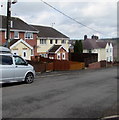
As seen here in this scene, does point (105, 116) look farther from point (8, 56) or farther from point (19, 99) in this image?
point (8, 56)

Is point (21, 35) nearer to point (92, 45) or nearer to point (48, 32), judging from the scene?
point (48, 32)

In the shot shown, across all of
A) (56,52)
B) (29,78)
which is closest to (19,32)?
(56,52)

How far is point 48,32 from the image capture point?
48688 millimetres

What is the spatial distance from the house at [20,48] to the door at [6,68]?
20069 mm

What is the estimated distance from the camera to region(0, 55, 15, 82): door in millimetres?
12843

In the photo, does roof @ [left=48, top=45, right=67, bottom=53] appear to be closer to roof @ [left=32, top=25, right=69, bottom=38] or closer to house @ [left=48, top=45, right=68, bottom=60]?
house @ [left=48, top=45, right=68, bottom=60]

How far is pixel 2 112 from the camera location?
7.80 m

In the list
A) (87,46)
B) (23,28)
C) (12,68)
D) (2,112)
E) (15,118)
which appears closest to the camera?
(15,118)

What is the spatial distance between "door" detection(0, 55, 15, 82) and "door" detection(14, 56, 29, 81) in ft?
1.01

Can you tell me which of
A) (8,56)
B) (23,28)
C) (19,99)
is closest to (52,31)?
(23,28)

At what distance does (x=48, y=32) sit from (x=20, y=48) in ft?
48.1

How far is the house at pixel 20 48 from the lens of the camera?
3381cm

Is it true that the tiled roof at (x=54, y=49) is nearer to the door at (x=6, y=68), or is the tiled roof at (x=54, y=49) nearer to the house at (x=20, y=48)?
the house at (x=20, y=48)

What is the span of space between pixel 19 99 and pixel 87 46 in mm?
59408
